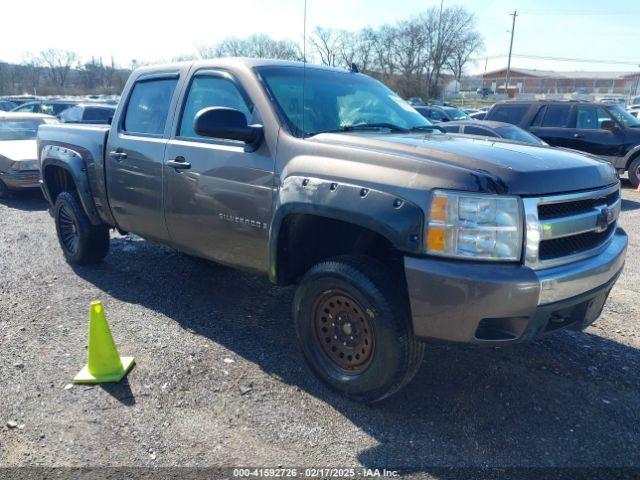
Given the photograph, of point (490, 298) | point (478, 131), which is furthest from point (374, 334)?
point (478, 131)

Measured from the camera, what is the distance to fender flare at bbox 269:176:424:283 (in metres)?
2.60

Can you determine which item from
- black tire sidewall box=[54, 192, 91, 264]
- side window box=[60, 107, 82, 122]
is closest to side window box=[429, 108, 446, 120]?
side window box=[60, 107, 82, 122]

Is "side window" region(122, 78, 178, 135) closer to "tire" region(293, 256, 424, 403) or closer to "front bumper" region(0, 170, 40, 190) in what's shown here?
"tire" region(293, 256, 424, 403)

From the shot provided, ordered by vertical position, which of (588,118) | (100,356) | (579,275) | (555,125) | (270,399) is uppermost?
(588,118)

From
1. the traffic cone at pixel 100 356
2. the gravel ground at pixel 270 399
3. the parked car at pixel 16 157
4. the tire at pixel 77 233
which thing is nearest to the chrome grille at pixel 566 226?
the gravel ground at pixel 270 399

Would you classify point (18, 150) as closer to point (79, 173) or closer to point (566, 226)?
point (79, 173)

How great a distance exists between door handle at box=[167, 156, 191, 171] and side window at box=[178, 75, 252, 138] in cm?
20

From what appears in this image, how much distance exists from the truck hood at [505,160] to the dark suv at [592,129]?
29.4ft

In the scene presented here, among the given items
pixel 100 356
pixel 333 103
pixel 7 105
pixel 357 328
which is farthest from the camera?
pixel 7 105

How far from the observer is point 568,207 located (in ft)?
9.14

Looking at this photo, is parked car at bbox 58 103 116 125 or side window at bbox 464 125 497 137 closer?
side window at bbox 464 125 497 137

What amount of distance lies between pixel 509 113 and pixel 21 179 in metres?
10.1

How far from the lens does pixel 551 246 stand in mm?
2686

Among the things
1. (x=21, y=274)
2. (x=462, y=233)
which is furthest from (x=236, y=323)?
(x=21, y=274)
